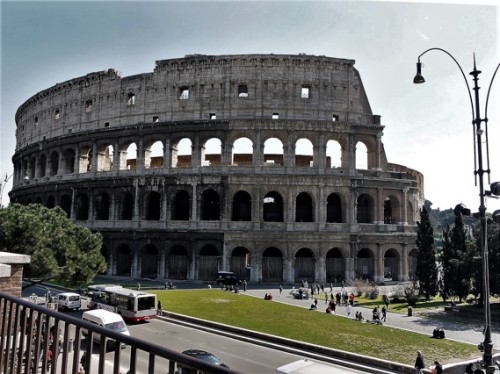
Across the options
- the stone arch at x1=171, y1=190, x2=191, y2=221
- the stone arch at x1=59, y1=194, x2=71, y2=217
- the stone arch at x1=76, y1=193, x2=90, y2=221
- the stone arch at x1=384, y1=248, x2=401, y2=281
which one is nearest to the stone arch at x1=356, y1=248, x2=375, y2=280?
the stone arch at x1=384, y1=248, x2=401, y2=281

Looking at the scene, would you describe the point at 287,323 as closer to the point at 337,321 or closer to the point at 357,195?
the point at 337,321

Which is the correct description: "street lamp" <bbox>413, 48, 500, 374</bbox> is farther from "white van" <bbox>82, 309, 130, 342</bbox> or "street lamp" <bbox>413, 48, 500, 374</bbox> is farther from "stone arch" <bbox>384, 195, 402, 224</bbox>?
"stone arch" <bbox>384, 195, 402, 224</bbox>

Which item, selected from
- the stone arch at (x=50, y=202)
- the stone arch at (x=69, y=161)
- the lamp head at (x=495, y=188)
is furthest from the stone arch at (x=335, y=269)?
the stone arch at (x=50, y=202)

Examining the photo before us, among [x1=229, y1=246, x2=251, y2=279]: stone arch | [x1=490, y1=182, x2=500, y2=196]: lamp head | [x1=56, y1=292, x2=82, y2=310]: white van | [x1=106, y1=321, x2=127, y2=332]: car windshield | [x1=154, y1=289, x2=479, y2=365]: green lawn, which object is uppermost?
[x1=490, y1=182, x2=500, y2=196]: lamp head

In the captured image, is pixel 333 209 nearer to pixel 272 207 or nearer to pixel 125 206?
pixel 272 207

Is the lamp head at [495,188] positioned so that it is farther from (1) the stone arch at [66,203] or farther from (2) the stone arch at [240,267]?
(1) the stone arch at [66,203]
